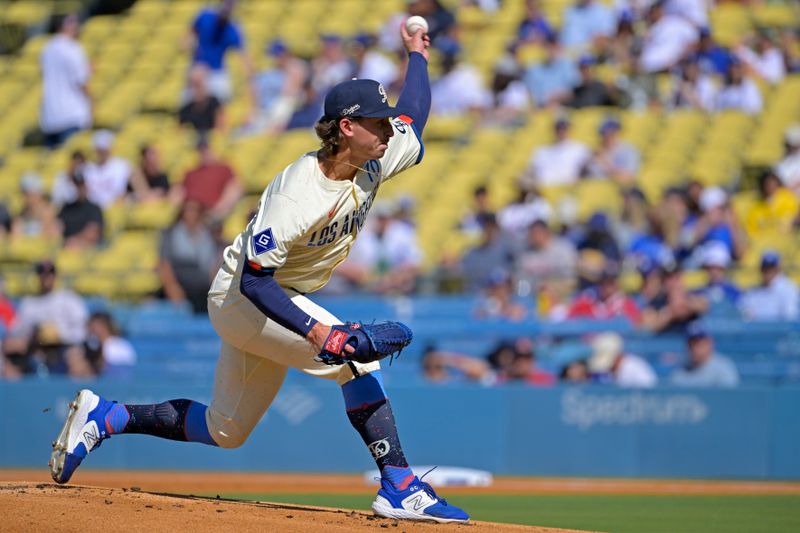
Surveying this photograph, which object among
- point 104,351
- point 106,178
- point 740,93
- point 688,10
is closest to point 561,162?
point 740,93

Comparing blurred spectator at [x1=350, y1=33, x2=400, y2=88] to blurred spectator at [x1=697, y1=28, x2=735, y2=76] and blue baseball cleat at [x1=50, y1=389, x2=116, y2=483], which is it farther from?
blue baseball cleat at [x1=50, y1=389, x2=116, y2=483]

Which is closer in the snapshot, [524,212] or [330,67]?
[524,212]

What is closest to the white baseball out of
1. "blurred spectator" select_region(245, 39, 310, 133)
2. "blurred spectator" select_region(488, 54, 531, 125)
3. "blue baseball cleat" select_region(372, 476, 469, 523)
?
"blue baseball cleat" select_region(372, 476, 469, 523)

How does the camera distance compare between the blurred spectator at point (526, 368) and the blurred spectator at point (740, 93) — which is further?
the blurred spectator at point (740, 93)

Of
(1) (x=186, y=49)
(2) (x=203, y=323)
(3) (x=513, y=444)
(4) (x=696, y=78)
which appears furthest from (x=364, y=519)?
(1) (x=186, y=49)

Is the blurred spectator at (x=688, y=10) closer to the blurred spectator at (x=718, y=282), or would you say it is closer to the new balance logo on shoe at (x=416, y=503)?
the blurred spectator at (x=718, y=282)

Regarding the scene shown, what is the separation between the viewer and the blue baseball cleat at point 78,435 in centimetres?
621

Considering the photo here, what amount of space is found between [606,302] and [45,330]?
550 cm

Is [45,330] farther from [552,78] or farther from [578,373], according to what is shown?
[552,78]

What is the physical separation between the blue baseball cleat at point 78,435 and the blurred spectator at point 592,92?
31.2 ft

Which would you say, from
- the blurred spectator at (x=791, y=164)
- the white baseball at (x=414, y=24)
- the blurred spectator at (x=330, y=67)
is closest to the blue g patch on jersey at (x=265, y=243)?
the white baseball at (x=414, y=24)

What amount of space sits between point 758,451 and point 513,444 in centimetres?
220

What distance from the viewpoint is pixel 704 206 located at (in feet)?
40.7

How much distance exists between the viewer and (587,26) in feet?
50.5
